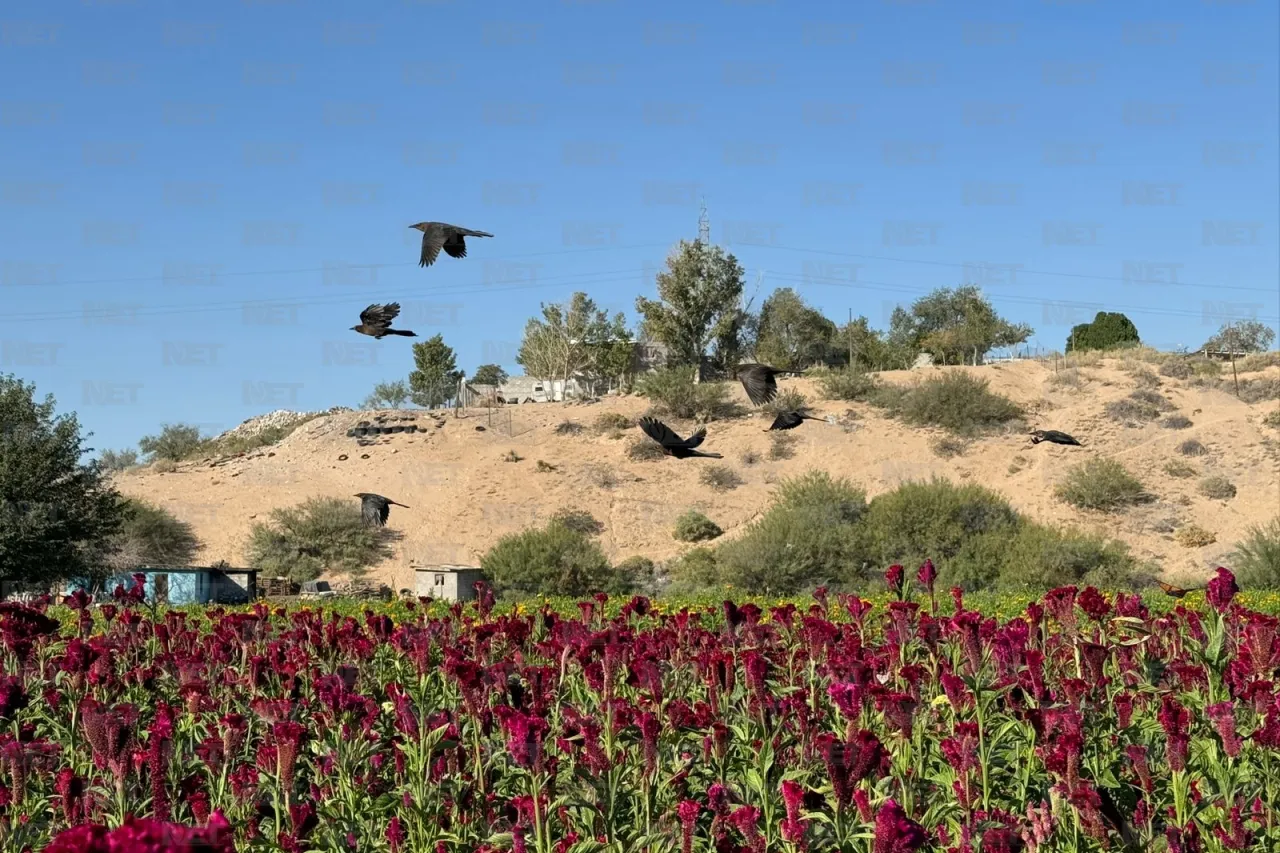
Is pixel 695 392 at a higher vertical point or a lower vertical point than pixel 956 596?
higher

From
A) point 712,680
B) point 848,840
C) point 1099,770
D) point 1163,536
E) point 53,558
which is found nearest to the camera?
point 848,840

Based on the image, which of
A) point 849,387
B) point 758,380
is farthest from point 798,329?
point 758,380

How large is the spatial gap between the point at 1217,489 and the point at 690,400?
60.1 feet

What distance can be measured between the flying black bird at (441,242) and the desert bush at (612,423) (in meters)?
34.6

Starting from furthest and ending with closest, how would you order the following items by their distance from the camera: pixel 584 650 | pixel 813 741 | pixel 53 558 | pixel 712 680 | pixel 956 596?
pixel 53 558
pixel 956 596
pixel 584 650
pixel 712 680
pixel 813 741

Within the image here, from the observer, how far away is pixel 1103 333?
225 feet

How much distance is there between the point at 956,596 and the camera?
25.9 ft

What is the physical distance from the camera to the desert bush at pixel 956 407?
147 ft

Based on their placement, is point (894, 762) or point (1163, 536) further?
point (1163, 536)

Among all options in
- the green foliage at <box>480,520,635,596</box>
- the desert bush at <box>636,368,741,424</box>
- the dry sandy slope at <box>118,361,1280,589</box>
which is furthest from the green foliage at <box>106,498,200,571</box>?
the desert bush at <box>636,368,741,424</box>

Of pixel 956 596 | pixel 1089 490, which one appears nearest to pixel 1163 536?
pixel 1089 490

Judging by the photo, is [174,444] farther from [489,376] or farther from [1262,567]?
[1262,567]

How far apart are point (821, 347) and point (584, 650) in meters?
61.7

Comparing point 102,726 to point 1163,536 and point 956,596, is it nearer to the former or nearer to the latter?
point 956,596
